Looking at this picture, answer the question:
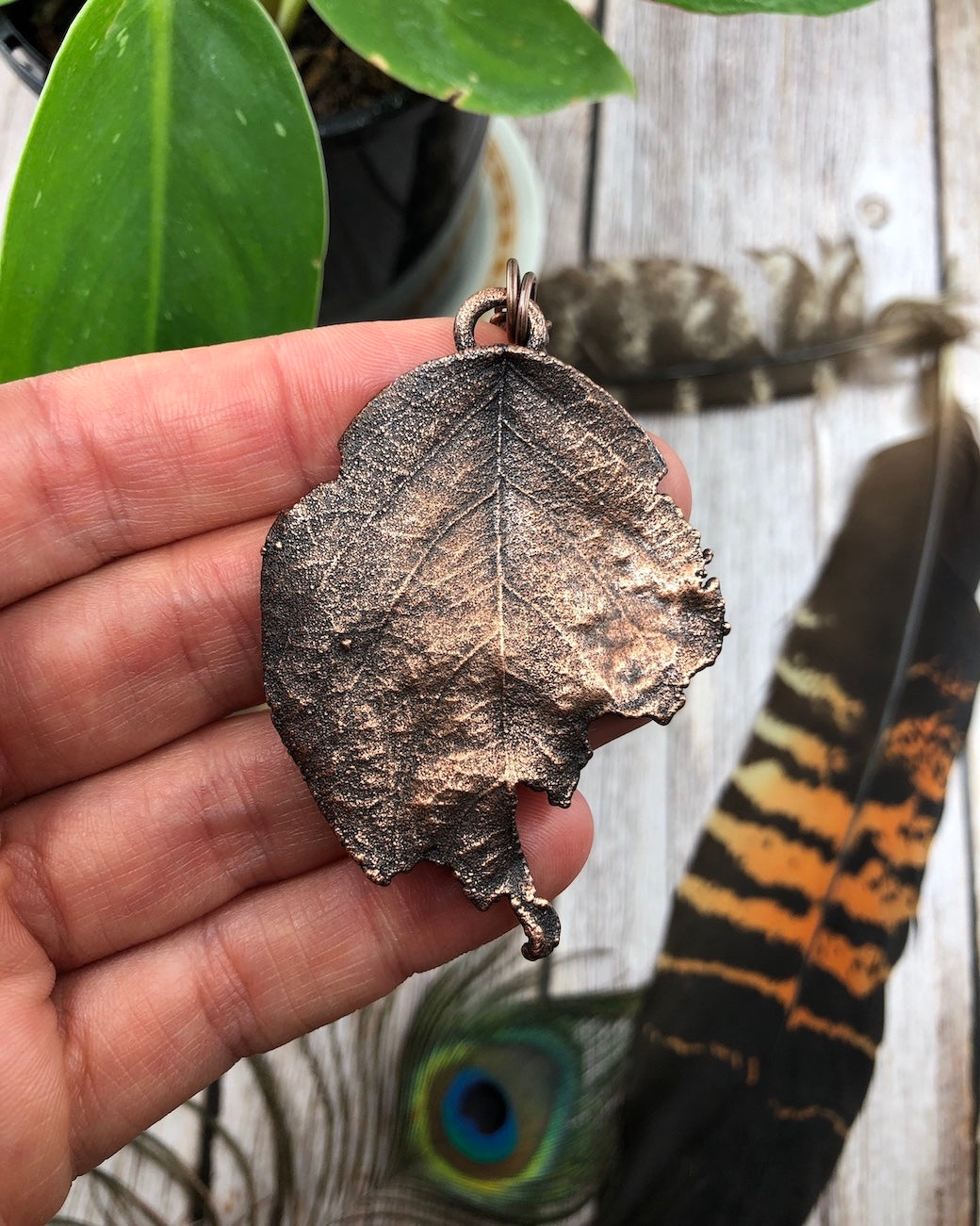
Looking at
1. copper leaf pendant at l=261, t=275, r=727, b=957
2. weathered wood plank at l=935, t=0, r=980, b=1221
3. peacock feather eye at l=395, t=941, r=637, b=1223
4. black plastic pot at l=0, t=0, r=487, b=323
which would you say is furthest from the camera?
weathered wood plank at l=935, t=0, r=980, b=1221

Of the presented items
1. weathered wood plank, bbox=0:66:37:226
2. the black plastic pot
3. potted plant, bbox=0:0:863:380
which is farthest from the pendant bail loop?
weathered wood plank, bbox=0:66:37:226

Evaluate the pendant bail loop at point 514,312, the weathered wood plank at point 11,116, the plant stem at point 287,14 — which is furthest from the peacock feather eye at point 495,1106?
the weathered wood plank at point 11,116

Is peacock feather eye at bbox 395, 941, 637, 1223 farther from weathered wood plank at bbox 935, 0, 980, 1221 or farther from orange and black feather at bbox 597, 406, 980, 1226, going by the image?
weathered wood plank at bbox 935, 0, 980, 1221

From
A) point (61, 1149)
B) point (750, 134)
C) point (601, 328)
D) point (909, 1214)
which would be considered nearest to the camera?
point (61, 1149)

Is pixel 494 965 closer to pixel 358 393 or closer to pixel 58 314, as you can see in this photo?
pixel 358 393

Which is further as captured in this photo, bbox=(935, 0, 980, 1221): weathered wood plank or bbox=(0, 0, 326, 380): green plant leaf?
bbox=(935, 0, 980, 1221): weathered wood plank

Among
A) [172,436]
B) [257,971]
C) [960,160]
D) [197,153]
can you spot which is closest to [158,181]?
[197,153]

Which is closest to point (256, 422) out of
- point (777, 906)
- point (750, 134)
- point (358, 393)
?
point (358, 393)
